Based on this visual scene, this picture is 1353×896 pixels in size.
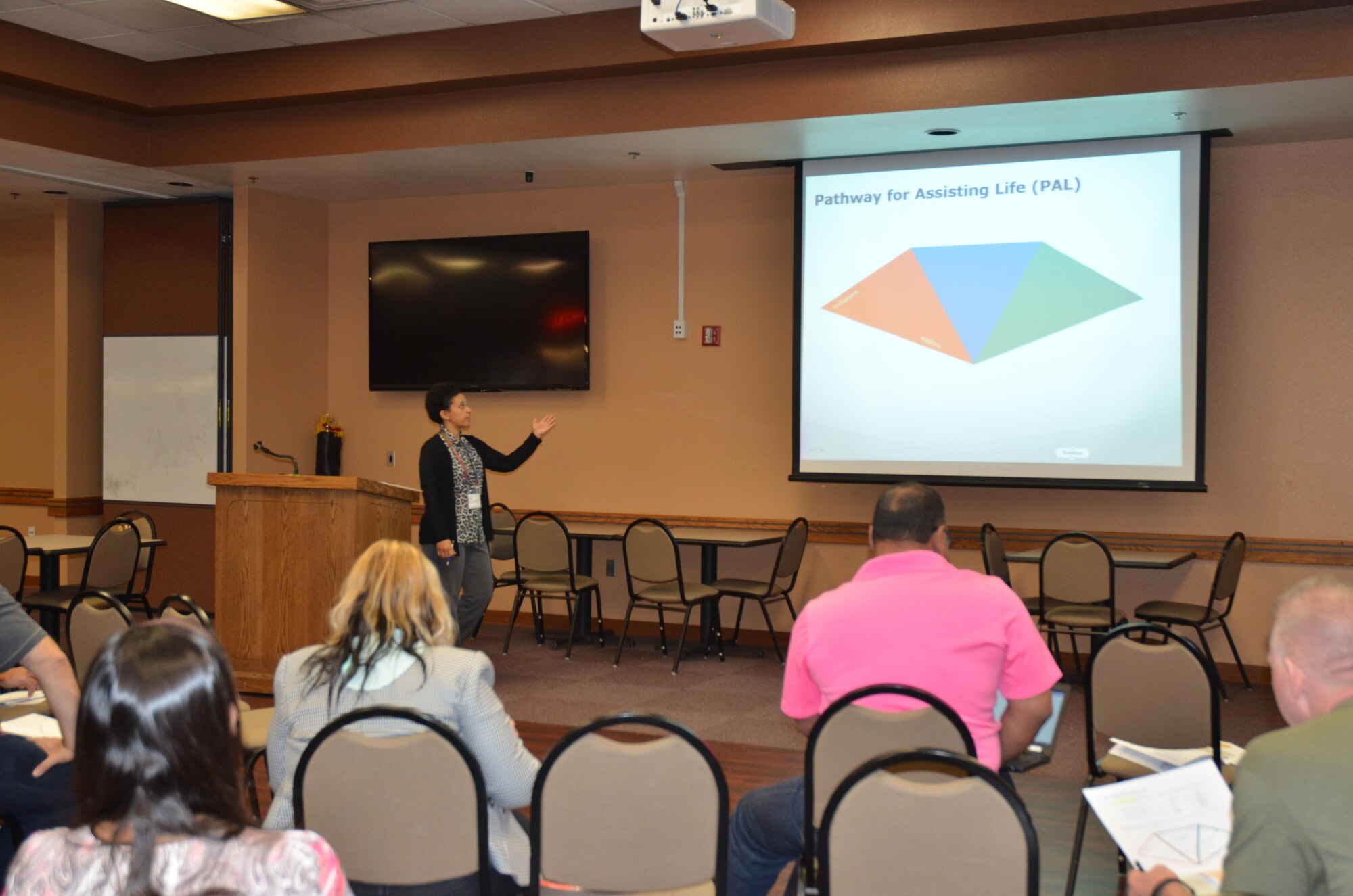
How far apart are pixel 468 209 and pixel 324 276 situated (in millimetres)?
1335

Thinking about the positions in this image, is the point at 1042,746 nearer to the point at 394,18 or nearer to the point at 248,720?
the point at 248,720

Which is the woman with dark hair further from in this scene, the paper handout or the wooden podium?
the wooden podium

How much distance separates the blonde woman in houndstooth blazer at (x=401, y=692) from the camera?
2.45m

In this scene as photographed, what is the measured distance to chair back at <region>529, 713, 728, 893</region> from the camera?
2.21 metres

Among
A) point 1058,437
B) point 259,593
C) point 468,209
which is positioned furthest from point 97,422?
point 1058,437

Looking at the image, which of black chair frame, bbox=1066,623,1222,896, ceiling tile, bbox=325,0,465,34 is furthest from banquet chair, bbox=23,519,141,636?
black chair frame, bbox=1066,623,1222,896

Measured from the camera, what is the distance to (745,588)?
7008 millimetres

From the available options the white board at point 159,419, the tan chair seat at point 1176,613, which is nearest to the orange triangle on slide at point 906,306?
the tan chair seat at point 1176,613

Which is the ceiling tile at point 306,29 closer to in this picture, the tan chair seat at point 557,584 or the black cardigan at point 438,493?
the black cardigan at point 438,493

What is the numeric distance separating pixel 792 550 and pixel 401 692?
185 inches

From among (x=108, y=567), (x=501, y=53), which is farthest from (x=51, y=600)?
(x=501, y=53)

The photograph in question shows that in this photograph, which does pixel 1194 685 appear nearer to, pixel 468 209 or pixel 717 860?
pixel 717 860

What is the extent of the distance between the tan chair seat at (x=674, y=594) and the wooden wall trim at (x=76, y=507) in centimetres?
486

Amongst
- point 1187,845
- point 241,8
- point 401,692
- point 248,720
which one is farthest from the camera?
point 241,8
